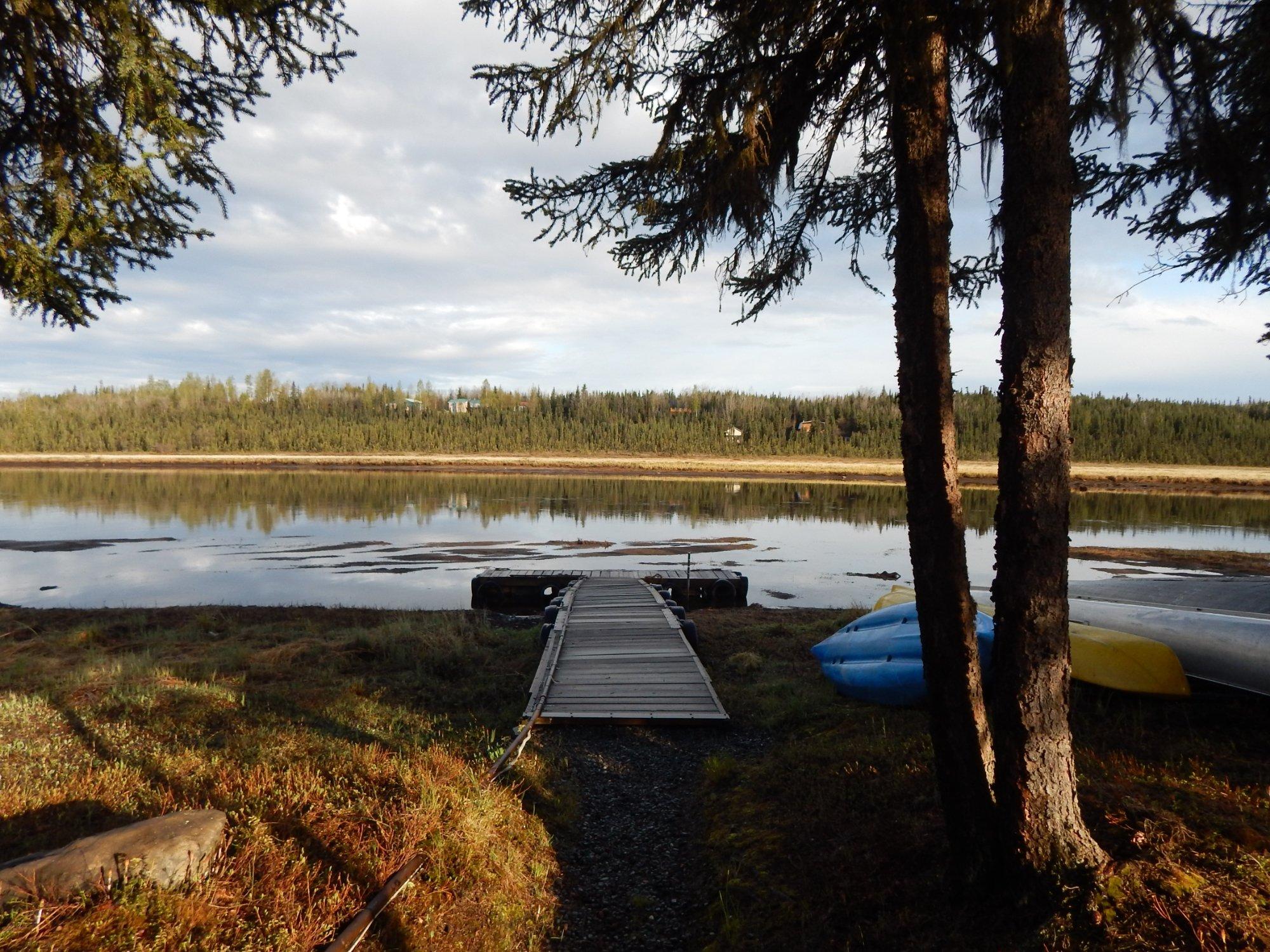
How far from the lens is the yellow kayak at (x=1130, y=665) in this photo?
6.30 metres

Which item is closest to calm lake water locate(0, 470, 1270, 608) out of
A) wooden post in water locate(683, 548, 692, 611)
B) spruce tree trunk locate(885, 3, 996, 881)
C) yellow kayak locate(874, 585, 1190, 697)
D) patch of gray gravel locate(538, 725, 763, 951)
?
wooden post in water locate(683, 548, 692, 611)

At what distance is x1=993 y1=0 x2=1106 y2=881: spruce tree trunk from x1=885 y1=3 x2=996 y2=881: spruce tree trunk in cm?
19

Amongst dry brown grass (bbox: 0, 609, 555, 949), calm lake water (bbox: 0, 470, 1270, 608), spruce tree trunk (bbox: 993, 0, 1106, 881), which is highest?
spruce tree trunk (bbox: 993, 0, 1106, 881)

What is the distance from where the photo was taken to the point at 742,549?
28875 mm

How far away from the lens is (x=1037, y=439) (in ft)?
11.2

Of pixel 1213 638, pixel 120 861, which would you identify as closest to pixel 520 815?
pixel 120 861

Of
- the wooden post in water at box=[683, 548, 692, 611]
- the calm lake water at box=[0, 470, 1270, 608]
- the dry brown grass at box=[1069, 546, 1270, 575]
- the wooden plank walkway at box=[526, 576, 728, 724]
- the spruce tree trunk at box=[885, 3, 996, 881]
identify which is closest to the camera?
the spruce tree trunk at box=[885, 3, 996, 881]

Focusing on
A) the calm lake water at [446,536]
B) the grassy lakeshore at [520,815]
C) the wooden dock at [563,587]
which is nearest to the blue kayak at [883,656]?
the grassy lakeshore at [520,815]

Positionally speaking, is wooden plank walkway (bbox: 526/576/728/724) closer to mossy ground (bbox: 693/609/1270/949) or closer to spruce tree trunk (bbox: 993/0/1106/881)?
mossy ground (bbox: 693/609/1270/949)

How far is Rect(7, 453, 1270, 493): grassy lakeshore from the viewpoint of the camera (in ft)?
245

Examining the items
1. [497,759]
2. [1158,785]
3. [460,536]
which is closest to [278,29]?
[497,759]

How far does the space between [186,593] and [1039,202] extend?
70.8ft

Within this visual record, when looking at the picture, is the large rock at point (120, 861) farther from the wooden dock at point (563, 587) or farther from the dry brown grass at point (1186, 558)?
the dry brown grass at point (1186, 558)

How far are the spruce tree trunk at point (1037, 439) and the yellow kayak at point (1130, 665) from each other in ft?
11.3
